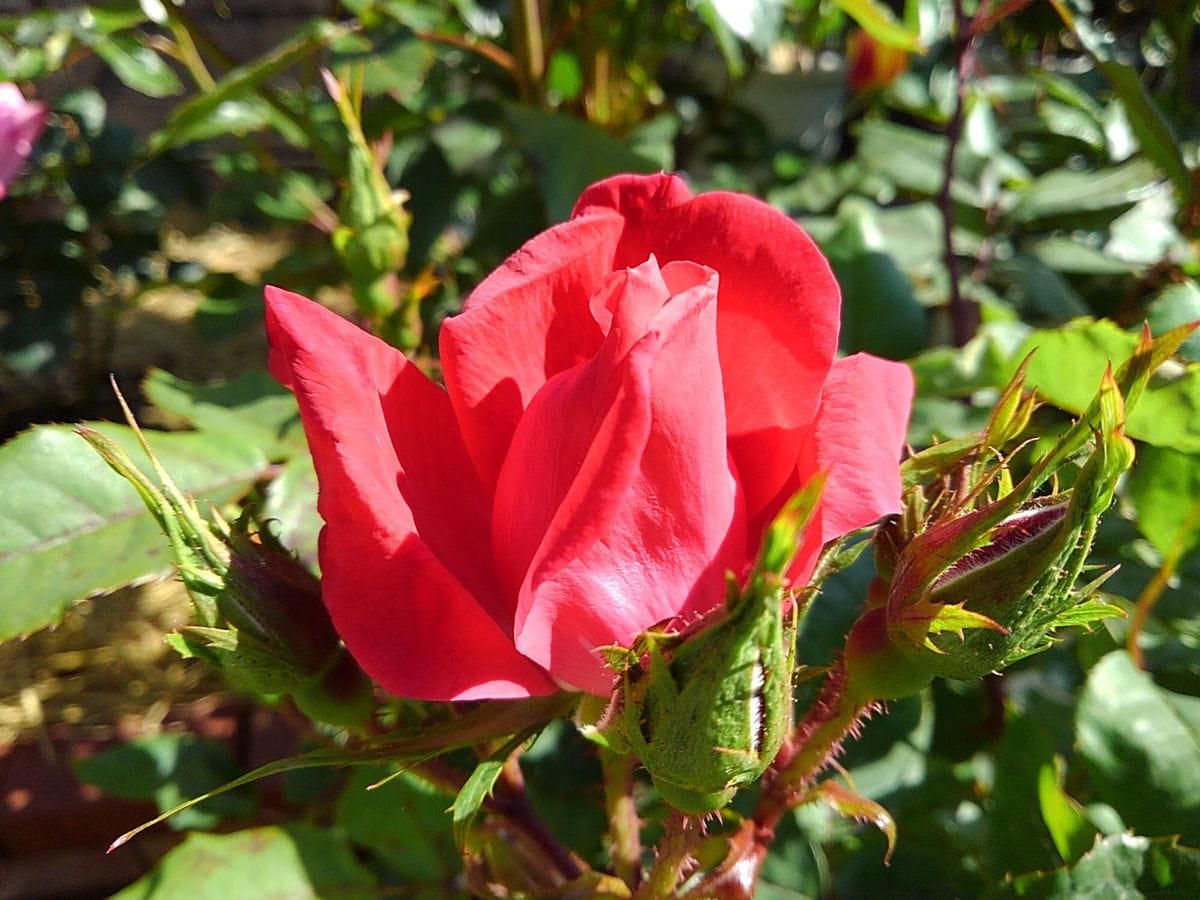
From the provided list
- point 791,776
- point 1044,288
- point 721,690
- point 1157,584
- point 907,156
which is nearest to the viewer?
point 721,690

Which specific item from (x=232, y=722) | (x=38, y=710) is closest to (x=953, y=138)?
(x=232, y=722)

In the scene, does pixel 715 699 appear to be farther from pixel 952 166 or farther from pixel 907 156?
pixel 907 156

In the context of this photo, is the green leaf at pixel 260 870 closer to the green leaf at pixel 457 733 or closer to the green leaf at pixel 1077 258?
the green leaf at pixel 457 733

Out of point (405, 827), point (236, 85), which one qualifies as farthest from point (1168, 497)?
point (236, 85)

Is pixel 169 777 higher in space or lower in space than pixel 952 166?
→ lower

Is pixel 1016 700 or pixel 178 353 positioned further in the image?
pixel 178 353

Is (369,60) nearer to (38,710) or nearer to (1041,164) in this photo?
(1041,164)

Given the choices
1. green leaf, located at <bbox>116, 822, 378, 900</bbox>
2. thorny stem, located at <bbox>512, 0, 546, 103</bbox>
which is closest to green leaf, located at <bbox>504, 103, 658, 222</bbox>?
thorny stem, located at <bbox>512, 0, 546, 103</bbox>
